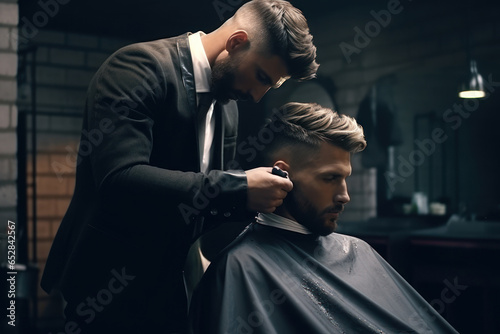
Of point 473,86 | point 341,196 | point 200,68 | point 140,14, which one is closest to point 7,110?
point 200,68

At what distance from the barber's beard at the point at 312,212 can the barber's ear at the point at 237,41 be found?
1.54 feet

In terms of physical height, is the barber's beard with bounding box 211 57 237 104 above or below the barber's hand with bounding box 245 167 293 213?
above

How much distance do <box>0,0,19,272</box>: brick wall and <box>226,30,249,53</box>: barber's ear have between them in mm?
1793

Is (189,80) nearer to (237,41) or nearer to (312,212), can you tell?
(237,41)

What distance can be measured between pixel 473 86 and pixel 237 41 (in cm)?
277

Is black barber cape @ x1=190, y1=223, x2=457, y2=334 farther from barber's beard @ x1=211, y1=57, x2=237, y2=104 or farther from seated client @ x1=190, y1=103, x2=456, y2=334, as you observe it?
barber's beard @ x1=211, y1=57, x2=237, y2=104

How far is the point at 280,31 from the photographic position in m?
1.61

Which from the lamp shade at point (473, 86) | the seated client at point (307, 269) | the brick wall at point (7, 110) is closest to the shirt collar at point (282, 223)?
the seated client at point (307, 269)

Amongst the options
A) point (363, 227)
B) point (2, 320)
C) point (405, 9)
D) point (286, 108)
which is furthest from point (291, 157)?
point (405, 9)

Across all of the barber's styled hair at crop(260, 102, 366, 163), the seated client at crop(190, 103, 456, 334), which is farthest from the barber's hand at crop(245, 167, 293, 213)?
the barber's styled hair at crop(260, 102, 366, 163)

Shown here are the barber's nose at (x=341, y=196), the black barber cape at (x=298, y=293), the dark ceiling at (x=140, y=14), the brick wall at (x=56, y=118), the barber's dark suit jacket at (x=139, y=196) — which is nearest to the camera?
the barber's dark suit jacket at (x=139, y=196)

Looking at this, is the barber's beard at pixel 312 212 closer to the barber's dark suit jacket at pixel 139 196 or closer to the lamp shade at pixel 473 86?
the barber's dark suit jacket at pixel 139 196

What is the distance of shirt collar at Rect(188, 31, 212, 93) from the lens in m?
1.64

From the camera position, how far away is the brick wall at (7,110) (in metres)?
2.97
